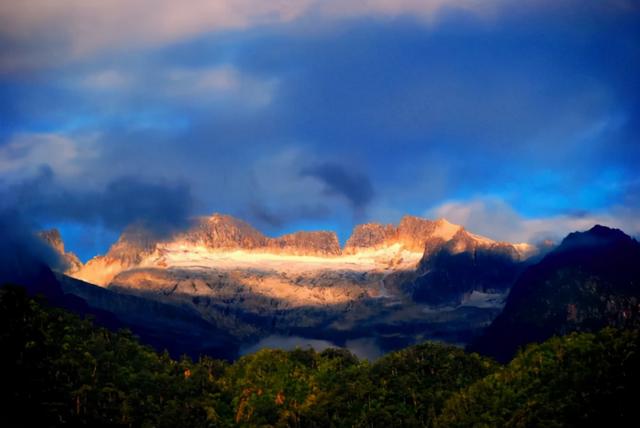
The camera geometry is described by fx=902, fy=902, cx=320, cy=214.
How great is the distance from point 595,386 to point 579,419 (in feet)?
34.8

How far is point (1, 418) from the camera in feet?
653

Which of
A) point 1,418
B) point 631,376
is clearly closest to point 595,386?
point 631,376

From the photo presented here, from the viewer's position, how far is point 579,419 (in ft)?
633

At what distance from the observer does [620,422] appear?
188 metres

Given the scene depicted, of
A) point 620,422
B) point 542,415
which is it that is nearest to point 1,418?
point 542,415

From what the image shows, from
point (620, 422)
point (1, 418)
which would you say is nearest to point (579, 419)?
point (620, 422)

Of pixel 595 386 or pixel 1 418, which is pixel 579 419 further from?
pixel 1 418

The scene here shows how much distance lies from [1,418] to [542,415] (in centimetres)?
11955

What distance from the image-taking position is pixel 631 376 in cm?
19700

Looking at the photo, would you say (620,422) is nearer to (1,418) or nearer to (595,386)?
(595,386)

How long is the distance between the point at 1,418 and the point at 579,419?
413 feet

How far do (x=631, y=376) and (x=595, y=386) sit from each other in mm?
8031

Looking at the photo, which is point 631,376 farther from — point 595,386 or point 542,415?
point 542,415

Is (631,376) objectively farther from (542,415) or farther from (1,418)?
(1,418)
